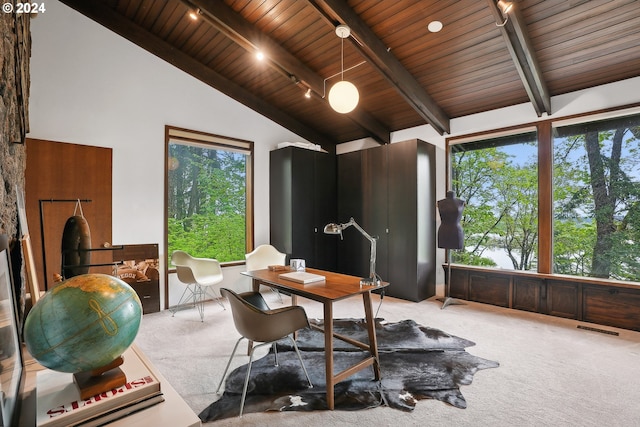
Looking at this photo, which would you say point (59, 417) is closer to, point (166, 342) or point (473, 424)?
point (473, 424)

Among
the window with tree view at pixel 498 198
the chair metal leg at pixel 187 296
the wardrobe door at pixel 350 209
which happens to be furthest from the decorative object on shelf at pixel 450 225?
the chair metal leg at pixel 187 296

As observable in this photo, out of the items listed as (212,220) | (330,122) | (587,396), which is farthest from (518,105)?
(212,220)

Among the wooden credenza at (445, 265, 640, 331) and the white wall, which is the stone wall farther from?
the wooden credenza at (445, 265, 640, 331)

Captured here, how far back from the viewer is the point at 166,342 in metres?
3.07

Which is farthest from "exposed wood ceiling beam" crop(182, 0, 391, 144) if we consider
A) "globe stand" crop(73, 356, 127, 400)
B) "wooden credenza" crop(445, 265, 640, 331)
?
"globe stand" crop(73, 356, 127, 400)

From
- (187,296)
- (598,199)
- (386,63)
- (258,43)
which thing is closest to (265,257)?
(187,296)

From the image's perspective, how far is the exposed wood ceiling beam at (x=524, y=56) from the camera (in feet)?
9.36

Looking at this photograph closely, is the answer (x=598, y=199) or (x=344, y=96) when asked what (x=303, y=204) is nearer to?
(x=344, y=96)

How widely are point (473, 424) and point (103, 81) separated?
4.98 metres

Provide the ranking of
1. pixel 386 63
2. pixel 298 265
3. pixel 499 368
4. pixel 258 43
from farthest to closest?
pixel 258 43 → pixel 386 63 → pixel 298 265 → pixel 499 368

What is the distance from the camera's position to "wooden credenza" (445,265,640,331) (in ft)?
11.1

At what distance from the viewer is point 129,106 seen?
3945 mm

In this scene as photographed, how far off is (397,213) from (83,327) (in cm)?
432

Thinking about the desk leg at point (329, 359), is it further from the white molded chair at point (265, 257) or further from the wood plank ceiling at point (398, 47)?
the wood plank ceiling at point (398, 47)
